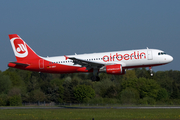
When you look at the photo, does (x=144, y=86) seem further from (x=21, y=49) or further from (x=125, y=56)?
(x=21, y=49)

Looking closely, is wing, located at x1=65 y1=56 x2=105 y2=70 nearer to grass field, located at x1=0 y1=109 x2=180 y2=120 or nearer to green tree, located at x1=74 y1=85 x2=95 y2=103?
grass field, located at x1=0 y1=109 x2=180 y2=120

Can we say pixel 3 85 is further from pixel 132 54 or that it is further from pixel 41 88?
pixel 132 54

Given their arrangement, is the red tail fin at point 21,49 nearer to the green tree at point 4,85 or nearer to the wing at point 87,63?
the wing at point 87,63

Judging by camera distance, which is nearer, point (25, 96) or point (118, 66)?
point (118, 66)

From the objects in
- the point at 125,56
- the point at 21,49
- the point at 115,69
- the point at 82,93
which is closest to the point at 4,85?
the point at 82,93

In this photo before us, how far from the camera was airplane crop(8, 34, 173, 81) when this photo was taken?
47375 millimetres

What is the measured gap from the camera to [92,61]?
48.9 m

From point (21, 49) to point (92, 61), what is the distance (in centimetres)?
1416

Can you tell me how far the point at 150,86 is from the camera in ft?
320

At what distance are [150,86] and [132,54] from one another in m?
52.4

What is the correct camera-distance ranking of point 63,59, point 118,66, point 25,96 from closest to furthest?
point 118,66 → point 63,59 → point 25,96

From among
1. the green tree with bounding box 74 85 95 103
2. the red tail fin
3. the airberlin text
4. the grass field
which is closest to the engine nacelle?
the airberlin text

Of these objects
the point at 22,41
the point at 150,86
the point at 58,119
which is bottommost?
the point at 58,119

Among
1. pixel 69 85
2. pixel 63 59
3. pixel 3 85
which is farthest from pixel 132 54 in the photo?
pixel 3 85
